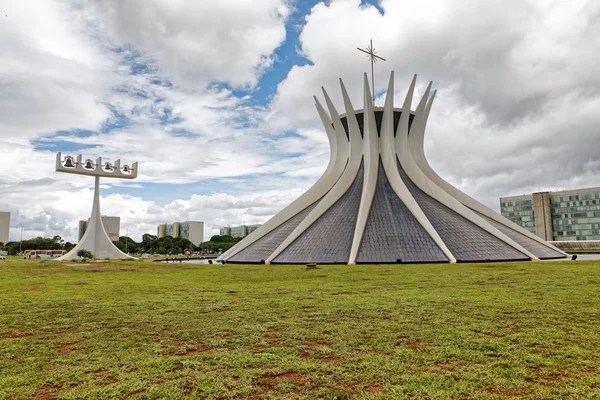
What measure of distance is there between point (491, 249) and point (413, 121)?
14772 millimetres

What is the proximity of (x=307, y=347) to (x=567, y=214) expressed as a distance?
8148cm

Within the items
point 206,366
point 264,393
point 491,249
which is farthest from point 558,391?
point 491,249

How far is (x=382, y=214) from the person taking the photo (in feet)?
98.2

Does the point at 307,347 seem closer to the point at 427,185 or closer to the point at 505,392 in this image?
the point at 505,392

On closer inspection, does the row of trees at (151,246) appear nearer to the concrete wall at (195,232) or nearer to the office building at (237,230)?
A: the concrete wall at (195,232)

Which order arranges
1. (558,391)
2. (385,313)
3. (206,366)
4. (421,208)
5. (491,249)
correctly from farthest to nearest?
(421,208) < (491,249) < (385,313) < (206,366) < (558,391)

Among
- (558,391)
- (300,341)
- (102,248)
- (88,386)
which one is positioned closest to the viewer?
(558,391)

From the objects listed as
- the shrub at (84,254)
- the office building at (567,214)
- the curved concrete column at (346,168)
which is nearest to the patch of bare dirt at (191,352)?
the curved concrete column at (346,168)

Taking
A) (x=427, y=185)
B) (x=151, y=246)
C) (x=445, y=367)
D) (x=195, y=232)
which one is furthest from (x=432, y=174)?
(x=195, y=232)

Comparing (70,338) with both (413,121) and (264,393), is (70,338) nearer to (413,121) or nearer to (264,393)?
(264,393)

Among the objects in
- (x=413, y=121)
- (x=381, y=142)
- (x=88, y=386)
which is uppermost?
(x=413, y=121)

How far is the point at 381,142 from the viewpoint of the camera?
35344 mm

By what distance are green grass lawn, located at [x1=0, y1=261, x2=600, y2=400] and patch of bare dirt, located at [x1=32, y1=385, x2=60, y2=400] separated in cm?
1

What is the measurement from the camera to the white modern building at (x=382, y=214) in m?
26.5
